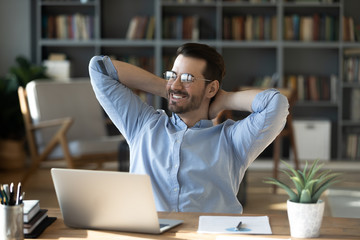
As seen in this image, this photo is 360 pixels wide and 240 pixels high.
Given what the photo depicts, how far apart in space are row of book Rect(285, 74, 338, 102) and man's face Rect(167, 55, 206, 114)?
4.41 metres

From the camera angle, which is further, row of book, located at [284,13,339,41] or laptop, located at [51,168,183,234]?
row of book, located at [284,13,339,41]

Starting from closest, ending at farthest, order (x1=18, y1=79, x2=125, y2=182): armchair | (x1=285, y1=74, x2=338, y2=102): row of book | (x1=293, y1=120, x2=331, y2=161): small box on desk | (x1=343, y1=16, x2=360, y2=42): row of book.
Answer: (x1=18, y1=79, x2=125, y2=182): armchair < (x1=293, y1=120, x2=331, y2=161): small box on desk < (x1=343, y1=16, x2=360, y2=42): row of book < (x1=285, y1=74, x2=338, y2=102): row of book

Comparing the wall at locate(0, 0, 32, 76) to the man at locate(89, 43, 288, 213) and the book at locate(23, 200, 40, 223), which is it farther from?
the book at locate(23, 200, 40, 223)

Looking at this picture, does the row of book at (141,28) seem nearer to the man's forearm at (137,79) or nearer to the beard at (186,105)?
the man's forearm at (137,79)

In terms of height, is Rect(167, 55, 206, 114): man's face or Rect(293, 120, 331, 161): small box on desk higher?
Rect(167, 55, 206, 114): man's face

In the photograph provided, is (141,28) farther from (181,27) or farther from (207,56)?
(207,56)

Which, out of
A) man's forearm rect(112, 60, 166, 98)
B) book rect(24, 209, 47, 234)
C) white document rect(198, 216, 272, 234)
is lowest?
white document rect(198, 216, 272, 234)

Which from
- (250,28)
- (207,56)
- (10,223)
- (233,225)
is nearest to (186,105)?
(207,56)

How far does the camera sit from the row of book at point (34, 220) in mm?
1580

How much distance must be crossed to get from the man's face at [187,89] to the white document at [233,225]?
0.48 meters

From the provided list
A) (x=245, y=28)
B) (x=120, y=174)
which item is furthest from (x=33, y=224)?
(x=245, y=28)

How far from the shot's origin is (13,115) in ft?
19.0

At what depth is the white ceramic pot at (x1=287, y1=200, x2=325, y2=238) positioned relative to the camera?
155cm

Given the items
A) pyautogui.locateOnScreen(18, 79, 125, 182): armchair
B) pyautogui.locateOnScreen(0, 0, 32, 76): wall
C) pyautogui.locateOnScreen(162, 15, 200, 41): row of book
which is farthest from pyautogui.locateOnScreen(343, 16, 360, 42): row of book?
pyautogui.locateOnScreen(0, 0, 32, 76): wall
